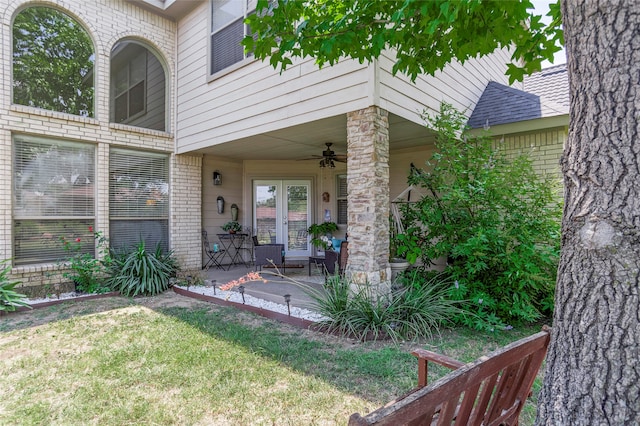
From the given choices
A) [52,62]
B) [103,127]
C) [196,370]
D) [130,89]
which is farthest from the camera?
[130,89]

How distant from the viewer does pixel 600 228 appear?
122cm

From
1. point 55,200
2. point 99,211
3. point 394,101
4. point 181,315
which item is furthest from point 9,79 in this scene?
point 394,101

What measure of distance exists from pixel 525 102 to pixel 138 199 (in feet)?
24.0

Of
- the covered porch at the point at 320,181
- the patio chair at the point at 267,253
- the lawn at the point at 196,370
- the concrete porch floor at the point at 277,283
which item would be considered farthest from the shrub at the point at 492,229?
the patio chair at the point at 267,253

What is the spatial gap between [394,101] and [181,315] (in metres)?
3.97

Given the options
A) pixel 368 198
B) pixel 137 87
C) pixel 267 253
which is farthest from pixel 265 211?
pixel 368 198

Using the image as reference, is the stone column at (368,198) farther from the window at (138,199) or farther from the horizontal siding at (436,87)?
the window at (138,199)

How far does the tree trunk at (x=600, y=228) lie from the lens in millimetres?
1174

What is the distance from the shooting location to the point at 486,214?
4246 millimetres

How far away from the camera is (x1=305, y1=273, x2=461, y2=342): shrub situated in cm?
379

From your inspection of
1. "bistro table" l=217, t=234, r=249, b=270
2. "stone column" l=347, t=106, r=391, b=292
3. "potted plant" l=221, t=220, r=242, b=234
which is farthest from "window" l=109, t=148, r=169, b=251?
"stone column" l=347, t=106, r=391, b=292

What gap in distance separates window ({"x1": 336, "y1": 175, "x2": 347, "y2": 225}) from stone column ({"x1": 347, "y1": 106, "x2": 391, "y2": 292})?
397 cm

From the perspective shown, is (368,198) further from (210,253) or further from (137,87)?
(137,87)

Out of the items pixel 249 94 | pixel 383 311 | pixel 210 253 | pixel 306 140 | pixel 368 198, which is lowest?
pixel 383 311
